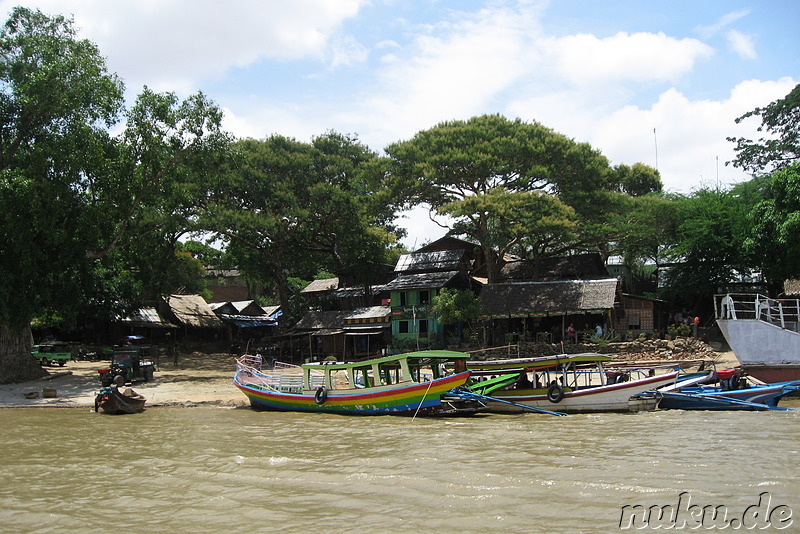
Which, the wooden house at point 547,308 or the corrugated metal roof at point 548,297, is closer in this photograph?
the corrugated metal roof at point 548,297

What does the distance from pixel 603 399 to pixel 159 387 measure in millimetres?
15639

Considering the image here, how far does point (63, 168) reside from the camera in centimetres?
2259

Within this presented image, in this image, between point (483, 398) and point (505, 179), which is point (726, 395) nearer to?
point (483, 398)

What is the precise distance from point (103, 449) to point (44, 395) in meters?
8.99

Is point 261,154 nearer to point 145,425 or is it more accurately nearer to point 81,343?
point 81,343

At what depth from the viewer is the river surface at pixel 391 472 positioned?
27.1ft

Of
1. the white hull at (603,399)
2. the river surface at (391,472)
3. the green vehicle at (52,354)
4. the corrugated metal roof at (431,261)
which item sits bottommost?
the river surface at (391,472)

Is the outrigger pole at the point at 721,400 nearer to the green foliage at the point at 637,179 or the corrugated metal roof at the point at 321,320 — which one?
the corrugated metal roof at the point at 321,320

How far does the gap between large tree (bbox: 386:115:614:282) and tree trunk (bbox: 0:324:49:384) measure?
18.4 m

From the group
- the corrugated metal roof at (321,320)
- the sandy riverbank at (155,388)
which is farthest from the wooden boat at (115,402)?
the corrugated metal roof at (321,320)

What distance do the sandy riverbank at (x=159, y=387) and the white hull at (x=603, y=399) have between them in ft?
27.8

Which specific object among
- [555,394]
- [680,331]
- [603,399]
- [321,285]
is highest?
[321,285]

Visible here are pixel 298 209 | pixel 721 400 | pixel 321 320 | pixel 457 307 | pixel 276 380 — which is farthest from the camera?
pixel 321 320

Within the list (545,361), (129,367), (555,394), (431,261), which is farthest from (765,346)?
(129,367)
